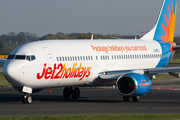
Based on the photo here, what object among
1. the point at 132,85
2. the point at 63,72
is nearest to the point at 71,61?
the point at 63,72

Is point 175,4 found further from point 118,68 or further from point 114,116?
point 114,116

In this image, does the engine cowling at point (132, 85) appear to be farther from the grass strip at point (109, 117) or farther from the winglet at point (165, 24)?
Result: the winglet at point (165, 24)


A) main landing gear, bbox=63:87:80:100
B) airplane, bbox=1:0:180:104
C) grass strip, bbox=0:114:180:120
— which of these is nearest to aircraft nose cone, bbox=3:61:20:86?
airplane, bbox=1:0:180:104

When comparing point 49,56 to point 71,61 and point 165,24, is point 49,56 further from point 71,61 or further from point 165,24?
point 165,24

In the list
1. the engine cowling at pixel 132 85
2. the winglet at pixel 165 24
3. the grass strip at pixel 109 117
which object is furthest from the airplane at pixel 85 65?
the grass strip at pixel 109 117

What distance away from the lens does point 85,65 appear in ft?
90.1

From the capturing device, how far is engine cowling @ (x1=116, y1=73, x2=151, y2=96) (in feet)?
86.6

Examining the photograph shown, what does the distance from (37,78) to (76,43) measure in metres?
5.23

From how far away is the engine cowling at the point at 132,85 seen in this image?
86.6 ft

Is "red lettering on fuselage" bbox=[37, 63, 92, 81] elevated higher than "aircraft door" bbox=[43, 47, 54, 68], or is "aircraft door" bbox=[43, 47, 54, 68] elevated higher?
"aircraft door" bbox=[43, 47, 54, 68]

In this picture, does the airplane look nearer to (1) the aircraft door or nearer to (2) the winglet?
(1) the aircraft door

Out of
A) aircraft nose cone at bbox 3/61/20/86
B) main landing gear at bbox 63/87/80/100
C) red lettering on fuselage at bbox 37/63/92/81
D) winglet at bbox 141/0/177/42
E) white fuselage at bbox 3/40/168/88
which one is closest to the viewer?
aircraft nose cone at bbox 3/61/20/86

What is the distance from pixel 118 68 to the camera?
100ft

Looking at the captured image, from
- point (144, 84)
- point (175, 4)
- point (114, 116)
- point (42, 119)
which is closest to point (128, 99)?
point (144, 84)
